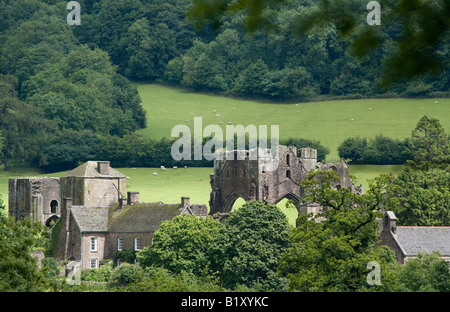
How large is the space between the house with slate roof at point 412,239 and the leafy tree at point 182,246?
1056 centimetres

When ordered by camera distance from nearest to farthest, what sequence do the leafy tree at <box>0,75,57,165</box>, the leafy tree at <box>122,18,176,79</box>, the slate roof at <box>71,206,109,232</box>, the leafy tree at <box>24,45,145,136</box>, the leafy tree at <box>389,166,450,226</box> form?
the slate roof at <box>71,206,109,232</box>, the leafy tree at <box>389,166,450,226</box>, the leafy tree at <box>0,75,57,165</box>, the leafy tree at <box>24,45,145,136</box>, the leafy tree at <box>122,18,176,79</box>

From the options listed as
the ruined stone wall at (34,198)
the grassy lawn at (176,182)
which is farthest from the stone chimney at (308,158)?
the ruined stone wall at (34,198)

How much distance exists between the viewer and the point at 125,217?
75375 mm

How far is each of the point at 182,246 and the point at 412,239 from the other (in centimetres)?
1459

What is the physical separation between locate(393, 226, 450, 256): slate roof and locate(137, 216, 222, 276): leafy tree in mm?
11451

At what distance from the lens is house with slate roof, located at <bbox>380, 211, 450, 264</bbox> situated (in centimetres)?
6562

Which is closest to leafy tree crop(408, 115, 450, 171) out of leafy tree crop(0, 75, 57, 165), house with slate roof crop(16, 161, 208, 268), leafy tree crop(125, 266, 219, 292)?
house with slate roof crop(16, 161, 208, 268)

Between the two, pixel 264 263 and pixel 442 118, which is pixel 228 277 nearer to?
pixel 264 263

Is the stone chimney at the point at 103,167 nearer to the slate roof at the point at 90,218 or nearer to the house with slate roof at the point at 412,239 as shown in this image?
the slate roof at the point at 90,218

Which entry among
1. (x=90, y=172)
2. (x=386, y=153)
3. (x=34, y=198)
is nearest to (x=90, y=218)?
(x=90, y=172)

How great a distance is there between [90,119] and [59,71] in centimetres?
2022

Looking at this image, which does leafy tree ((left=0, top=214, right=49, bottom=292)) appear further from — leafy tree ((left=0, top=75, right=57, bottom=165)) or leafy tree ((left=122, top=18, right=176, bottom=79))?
leafy tree ((left=122, top=18, right=176, bottom=79))

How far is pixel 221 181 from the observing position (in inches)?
3359
